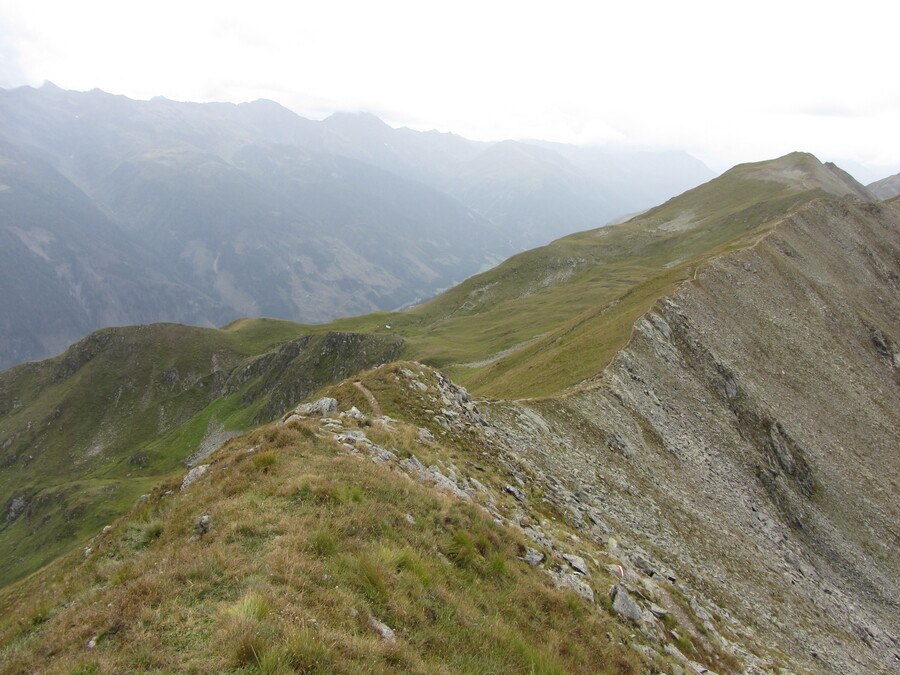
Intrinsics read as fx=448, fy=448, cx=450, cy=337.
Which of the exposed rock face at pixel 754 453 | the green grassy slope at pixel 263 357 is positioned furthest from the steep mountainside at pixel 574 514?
the green grassy slope at pixel 263 357

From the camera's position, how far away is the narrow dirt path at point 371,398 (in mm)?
23109

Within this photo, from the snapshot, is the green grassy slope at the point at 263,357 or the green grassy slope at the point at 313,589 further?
the green grassy slope at the point at 263,357

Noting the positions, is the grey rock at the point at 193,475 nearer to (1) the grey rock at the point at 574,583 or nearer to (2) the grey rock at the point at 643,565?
(1) the grey rock at the point at 574,583

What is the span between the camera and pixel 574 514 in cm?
2353

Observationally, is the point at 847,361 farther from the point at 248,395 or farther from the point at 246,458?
the point at 248,395

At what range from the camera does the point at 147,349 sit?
147m

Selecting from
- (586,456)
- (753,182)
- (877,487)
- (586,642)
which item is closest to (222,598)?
(586,642)

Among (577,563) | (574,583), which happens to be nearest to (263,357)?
(577,563)

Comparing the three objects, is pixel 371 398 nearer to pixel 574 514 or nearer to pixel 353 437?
pixel 353 437

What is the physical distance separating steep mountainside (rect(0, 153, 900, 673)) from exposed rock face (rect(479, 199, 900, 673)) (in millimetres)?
254

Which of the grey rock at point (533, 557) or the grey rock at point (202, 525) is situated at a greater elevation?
the grey rock at point (202, 525)

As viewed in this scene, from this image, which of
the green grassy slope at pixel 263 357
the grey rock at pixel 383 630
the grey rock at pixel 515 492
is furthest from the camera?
the green grassy slope at pixel 263 357

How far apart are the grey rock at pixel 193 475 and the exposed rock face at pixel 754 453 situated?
51.6ft

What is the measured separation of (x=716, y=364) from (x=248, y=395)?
360ft
